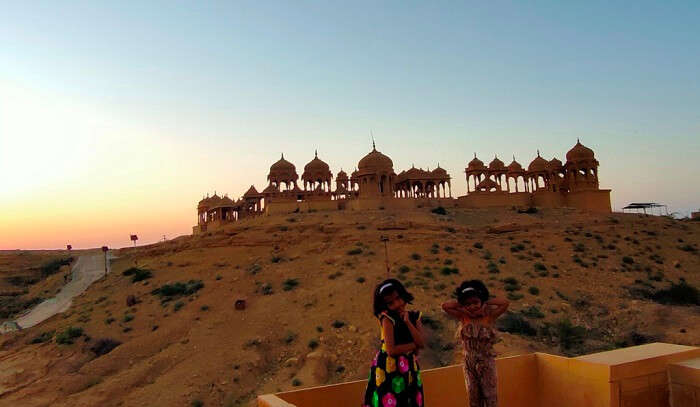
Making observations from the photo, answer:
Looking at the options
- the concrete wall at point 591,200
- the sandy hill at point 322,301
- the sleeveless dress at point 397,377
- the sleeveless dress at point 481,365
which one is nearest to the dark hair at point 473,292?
the sleeveless dress at point 481,365

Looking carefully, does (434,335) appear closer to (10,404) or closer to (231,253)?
(10,404)

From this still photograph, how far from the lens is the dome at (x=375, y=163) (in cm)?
3919

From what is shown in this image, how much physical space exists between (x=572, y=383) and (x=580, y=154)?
40665mm

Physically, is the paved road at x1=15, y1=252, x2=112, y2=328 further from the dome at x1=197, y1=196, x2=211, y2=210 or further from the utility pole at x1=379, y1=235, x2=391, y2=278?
the utility pole at x1=379, y1=235, x2=391, y2=278

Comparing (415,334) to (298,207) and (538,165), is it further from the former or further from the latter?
(538,165)

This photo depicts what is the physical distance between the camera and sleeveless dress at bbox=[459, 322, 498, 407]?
4574 mm

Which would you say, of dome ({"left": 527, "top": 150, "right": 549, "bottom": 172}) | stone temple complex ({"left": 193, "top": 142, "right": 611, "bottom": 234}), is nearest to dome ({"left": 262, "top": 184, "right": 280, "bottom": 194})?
stone temple complex ({"left": 193, "top": 142, "right": 611, "bottom": 234})

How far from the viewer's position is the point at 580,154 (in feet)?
138

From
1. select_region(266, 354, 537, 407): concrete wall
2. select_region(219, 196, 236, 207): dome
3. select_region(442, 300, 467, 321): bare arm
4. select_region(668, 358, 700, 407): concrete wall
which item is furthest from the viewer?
select_region(219, 196, 236, 207): dome

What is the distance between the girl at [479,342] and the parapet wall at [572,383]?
1416mm

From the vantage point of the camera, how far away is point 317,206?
124 feet

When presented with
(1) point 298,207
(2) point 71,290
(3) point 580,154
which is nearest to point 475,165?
(3) point 580,154

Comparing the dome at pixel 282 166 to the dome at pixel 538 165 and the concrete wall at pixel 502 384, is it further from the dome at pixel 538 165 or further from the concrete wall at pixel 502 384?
the concrete wall at pixel 502 384

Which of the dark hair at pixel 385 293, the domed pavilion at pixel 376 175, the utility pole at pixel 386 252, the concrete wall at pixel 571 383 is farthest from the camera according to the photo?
the domed pavilion at pixel 376 175
